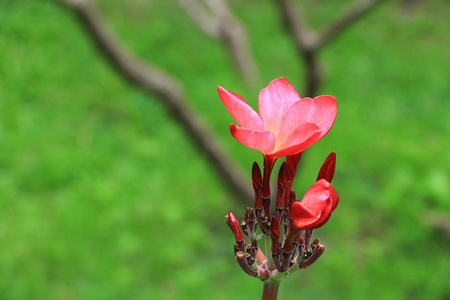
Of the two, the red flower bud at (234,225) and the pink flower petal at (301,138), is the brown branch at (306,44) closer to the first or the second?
the red flower bud at (234,225)

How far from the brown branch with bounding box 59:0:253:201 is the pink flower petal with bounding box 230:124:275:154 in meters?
3.13

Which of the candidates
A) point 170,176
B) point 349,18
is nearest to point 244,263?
point 349,18

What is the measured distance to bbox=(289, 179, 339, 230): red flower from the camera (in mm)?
670

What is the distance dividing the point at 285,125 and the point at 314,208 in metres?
0.11

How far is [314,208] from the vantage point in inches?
26.6

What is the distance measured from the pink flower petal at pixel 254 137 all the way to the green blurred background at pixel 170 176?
3396 millimetres

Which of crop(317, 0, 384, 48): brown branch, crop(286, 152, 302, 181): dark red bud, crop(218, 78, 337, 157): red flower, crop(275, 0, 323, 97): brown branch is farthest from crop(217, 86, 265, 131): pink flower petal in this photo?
crop(275, 0, 323, 97): brown branch

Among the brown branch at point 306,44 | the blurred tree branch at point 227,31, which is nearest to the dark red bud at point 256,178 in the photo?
Answer: the brown branch at point 306,44

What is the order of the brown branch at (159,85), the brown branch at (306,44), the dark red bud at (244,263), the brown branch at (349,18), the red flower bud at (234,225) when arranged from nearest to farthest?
1. the dark red bud at (244,263)
2. the red flower bud at (234,225)
3. the brown branch at (349,18)
4. the brown branch at (159,85)
5. the brown branch at (306,44)

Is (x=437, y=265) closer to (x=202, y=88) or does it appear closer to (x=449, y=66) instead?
(x=202, y=88)

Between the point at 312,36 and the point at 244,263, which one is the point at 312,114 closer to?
the point at 244,263

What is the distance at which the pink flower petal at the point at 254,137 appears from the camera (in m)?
0.67

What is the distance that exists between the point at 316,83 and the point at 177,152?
1950 mm

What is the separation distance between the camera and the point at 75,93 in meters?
6.29
